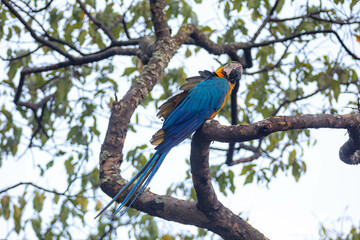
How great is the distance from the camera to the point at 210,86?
287cm

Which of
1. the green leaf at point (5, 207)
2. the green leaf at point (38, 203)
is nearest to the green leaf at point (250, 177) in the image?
the green leaf at point (38, 203)

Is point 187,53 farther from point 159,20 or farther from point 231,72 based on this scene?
point 231,72

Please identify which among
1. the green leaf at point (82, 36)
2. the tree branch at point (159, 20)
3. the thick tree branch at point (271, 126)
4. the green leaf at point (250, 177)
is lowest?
the thick tree branch at point (271, 126)

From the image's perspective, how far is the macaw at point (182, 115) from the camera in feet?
7.41

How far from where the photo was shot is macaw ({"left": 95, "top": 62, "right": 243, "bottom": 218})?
2258 millimetres

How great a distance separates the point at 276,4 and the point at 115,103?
2.18 m

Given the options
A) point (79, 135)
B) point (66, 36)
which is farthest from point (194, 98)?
point (66, 36)

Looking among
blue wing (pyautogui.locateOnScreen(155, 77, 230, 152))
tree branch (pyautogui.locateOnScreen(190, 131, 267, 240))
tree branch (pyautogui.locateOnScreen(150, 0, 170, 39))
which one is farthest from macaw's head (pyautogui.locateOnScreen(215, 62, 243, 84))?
tree branch (pyautogui.locateOnScreen(190, 131, 267, 240))

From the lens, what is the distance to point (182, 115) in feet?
8.24

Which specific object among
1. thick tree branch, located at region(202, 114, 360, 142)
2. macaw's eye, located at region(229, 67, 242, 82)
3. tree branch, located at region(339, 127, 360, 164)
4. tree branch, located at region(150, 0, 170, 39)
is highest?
tree branch, located at region(150, 0, 170, 39)

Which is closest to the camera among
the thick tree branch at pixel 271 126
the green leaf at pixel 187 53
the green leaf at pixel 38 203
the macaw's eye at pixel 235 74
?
the thick tree branch at pixel 271 126

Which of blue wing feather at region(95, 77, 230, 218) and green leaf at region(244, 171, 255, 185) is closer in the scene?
blue wing feather at region(95, 77, 230, 218)

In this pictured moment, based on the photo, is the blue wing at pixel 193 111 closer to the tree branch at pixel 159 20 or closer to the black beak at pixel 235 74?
the black beak at pixel 235 74

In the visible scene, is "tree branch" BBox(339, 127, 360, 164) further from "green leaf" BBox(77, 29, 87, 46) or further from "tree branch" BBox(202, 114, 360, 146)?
"green leaf" BBox(77, 29, 87, 46)
